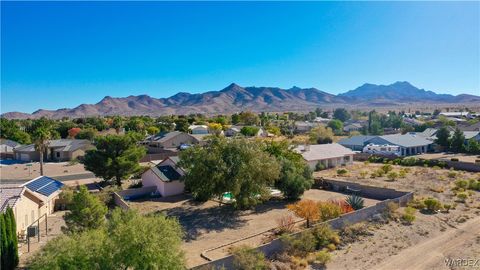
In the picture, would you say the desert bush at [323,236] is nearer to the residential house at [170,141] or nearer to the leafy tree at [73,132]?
the residential house at [170,141]

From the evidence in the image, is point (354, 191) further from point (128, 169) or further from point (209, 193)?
point (128, 169)

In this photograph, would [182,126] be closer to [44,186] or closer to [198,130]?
[198,130]

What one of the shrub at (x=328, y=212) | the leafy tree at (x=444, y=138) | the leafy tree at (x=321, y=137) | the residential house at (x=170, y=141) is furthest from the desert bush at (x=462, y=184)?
the residential house at (x=170, y=141)

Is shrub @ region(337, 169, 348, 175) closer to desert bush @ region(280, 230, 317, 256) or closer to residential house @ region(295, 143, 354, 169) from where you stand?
residential house @ region(295, 143, 354, 169)

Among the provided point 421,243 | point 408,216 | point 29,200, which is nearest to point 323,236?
point 421,243

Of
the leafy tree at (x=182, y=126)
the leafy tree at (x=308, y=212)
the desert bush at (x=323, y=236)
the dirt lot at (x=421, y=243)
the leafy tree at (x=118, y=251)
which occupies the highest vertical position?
the leafy tree at (x=182, y=126)

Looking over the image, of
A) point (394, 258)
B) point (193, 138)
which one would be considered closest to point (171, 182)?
point (394, 258)

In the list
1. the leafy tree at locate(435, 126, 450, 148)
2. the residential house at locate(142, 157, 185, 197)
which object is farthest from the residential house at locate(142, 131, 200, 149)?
the leafy tree at locate(435, 126, 450, 148)
